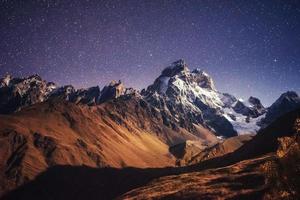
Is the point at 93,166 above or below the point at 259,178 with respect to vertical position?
above

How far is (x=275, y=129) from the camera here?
153m

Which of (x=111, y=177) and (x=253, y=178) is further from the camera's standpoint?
(x=111, y=177)

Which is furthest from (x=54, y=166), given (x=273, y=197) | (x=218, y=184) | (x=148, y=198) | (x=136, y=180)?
(x=273, y=197)

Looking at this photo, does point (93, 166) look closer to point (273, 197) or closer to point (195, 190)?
point (195, 190)

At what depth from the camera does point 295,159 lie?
89.4 feet

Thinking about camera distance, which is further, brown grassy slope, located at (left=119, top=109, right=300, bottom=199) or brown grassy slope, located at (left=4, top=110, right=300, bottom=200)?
brown grassy slope, located at (left=4, top=110, right=300, bottom=200)

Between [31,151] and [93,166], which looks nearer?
[31,151]

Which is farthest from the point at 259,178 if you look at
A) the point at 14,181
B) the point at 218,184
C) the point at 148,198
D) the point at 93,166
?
the point at 93,166

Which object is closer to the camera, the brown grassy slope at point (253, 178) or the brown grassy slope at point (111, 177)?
the brown grassy slope at point (253, 178)

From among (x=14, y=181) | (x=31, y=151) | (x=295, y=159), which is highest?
(x=31, y=151)

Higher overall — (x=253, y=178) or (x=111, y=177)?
(x=111, y=177)

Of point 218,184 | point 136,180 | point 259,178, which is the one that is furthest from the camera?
point 136,180

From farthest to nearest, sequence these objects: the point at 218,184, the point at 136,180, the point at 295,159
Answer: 1. the point at 136,180
2. the point at 218,184
3. the point at 295,159

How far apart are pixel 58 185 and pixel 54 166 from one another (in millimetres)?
16517
